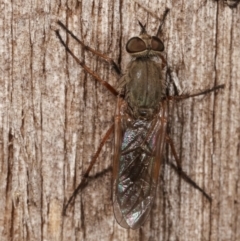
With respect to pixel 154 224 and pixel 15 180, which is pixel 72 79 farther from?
pixel 154 224

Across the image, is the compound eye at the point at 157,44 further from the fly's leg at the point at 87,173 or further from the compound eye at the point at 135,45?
the fly's leg at the point at 87,173

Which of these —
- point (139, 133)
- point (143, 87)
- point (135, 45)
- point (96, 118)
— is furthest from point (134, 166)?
point (135, 45)

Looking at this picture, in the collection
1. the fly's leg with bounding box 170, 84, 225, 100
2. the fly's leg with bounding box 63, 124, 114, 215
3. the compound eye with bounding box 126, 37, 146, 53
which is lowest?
the fly's leg with bounding box 63, 124, 114, 215

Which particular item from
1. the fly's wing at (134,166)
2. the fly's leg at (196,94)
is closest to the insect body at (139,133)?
the fly's wing at (134,166)

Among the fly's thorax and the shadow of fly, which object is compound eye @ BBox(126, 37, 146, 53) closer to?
the shadow of fly

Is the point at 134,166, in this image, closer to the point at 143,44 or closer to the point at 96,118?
the point at 96,118

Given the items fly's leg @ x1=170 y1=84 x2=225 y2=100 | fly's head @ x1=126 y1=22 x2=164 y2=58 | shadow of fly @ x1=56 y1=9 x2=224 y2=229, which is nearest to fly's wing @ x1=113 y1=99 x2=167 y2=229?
shadow of fly @ x1=56 y1=9 x2=224 y2=229
